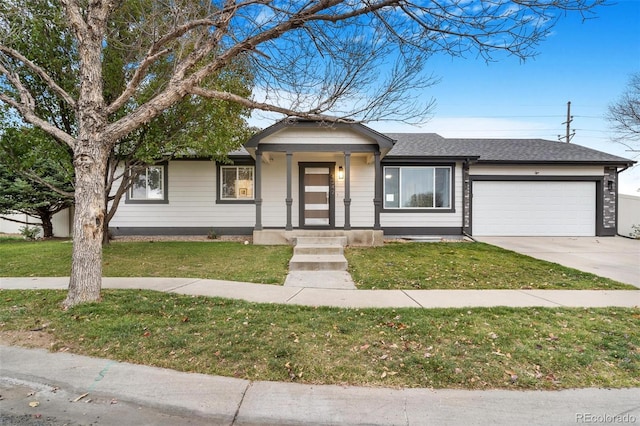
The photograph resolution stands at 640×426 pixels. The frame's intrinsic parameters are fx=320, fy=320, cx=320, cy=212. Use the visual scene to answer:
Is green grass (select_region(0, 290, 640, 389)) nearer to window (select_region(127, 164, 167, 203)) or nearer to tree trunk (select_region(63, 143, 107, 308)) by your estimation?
tree trunk (select_region(63, 143, 107, 308))

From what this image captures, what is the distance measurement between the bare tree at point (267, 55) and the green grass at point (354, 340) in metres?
0.99

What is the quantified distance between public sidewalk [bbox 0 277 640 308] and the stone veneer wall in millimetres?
9181

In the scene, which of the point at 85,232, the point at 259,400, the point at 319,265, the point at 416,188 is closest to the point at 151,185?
the point at 319,265

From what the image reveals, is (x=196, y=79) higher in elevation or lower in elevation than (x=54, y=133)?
higher

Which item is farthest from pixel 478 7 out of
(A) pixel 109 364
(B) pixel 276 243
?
(B) pixel 276 243

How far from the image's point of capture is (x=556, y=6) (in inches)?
179

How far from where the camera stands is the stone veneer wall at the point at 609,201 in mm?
12453

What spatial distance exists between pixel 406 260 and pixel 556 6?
18.0 ft

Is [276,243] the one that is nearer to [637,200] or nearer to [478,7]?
[478,7]

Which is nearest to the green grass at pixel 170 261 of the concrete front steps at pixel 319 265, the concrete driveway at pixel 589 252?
the concrete front steps at pixel 319 265

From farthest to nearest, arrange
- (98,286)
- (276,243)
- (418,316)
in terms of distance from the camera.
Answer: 1. (276,243)
2. (98,286)
3. (418,316)

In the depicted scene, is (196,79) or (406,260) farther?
(406,260)

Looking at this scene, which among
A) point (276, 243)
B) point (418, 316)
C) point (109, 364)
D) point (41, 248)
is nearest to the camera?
point (109, 364)

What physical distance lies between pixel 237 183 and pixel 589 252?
11555 millimetres
